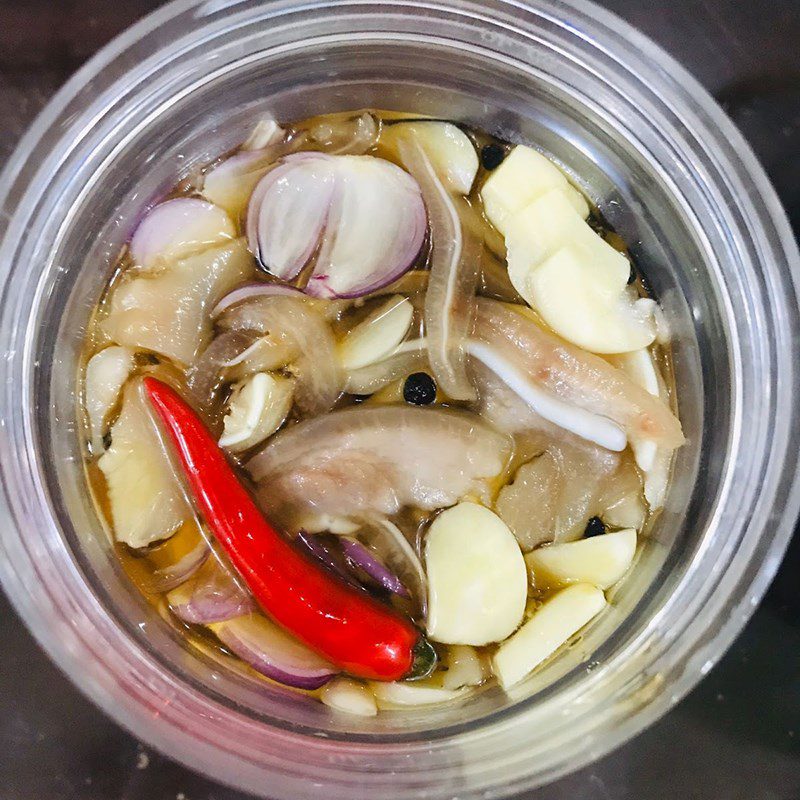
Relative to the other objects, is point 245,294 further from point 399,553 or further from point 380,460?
point 399,553

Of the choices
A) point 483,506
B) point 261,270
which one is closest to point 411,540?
point 483,506

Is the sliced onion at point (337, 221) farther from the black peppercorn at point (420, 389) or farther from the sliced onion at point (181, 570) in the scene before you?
the sliced onion at point (181, 570)

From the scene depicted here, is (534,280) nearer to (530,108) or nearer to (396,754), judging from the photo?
(530,108)

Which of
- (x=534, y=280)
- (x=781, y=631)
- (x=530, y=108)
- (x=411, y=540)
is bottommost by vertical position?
(x=781, y=631)

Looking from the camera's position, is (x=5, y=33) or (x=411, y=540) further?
(x=5, y=33)

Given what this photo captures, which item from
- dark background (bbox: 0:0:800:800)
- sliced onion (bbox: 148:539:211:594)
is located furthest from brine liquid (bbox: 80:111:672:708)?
dark background (bbox: 0:0:800:800)

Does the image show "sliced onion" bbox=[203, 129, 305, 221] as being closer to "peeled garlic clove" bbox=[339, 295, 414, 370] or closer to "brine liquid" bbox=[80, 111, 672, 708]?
"brine liquid" bbox=[80, 111, 672, 708]

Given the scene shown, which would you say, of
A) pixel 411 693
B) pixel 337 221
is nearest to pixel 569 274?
pixel 337 221
